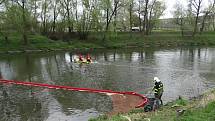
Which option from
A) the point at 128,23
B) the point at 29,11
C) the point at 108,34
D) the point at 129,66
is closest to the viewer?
the point at 129,66

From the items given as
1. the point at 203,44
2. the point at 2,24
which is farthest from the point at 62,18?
the point at 203,44

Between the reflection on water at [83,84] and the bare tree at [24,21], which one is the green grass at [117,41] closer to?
the bare tree at [24,21]

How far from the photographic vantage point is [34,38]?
234 ft

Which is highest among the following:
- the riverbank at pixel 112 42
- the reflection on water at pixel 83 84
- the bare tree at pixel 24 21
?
the bare tree at pixel 24 21

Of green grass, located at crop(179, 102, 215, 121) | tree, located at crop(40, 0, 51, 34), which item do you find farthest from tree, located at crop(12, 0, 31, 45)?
green grass, located at crop(179, 102, 215, 121)

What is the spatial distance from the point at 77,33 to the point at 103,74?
1745 inches

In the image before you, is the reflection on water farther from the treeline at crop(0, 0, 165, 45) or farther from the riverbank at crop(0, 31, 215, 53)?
the treeline at crop(0, 0, 165, 45)

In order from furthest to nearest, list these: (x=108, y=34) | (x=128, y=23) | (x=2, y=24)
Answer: (x=128, y=23)
(x=108, y=34)
(x=2, y=24)

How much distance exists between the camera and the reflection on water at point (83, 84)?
2139 centimetres

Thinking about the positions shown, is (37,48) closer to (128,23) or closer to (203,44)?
(128,23)

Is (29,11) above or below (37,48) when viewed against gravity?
above

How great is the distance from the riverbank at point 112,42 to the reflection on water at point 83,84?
19.9m

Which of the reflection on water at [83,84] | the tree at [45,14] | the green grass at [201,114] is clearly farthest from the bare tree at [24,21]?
the green grass at [201,114]

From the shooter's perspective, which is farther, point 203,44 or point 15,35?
point 203,44
